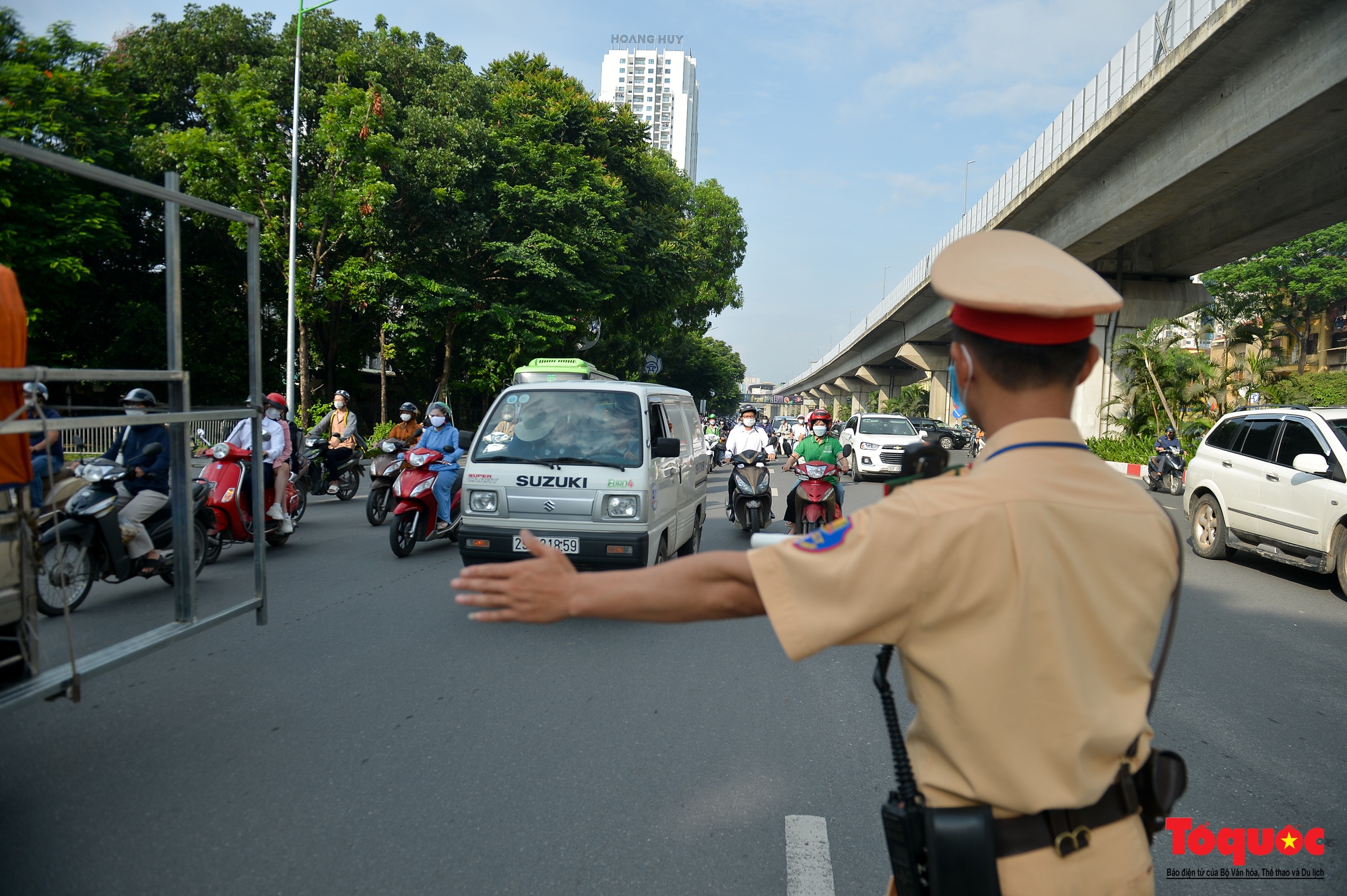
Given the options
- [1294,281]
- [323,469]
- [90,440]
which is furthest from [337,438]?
[1294,281]

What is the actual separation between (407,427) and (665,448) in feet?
21.1

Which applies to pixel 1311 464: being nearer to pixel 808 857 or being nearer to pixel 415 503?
pixel 808 857

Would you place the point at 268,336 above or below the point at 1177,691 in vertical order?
above

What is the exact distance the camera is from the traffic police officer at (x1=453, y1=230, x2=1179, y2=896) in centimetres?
127

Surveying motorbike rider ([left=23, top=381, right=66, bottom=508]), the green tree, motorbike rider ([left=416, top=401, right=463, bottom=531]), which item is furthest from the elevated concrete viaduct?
the green tree

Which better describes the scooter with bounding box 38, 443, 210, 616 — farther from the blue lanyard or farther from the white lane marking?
the blue lanyard

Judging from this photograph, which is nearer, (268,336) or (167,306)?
(167,306)

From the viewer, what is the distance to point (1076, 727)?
1308 mm

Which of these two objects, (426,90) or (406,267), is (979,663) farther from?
(426,90)

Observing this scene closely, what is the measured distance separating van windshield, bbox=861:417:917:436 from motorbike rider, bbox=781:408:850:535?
38.3 feet

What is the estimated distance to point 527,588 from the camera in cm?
150

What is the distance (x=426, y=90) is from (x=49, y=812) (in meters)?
25.9

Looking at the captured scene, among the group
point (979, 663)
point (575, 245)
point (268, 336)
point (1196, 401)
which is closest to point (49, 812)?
point (979, 663)

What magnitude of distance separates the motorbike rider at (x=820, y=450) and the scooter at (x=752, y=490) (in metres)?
1.22
